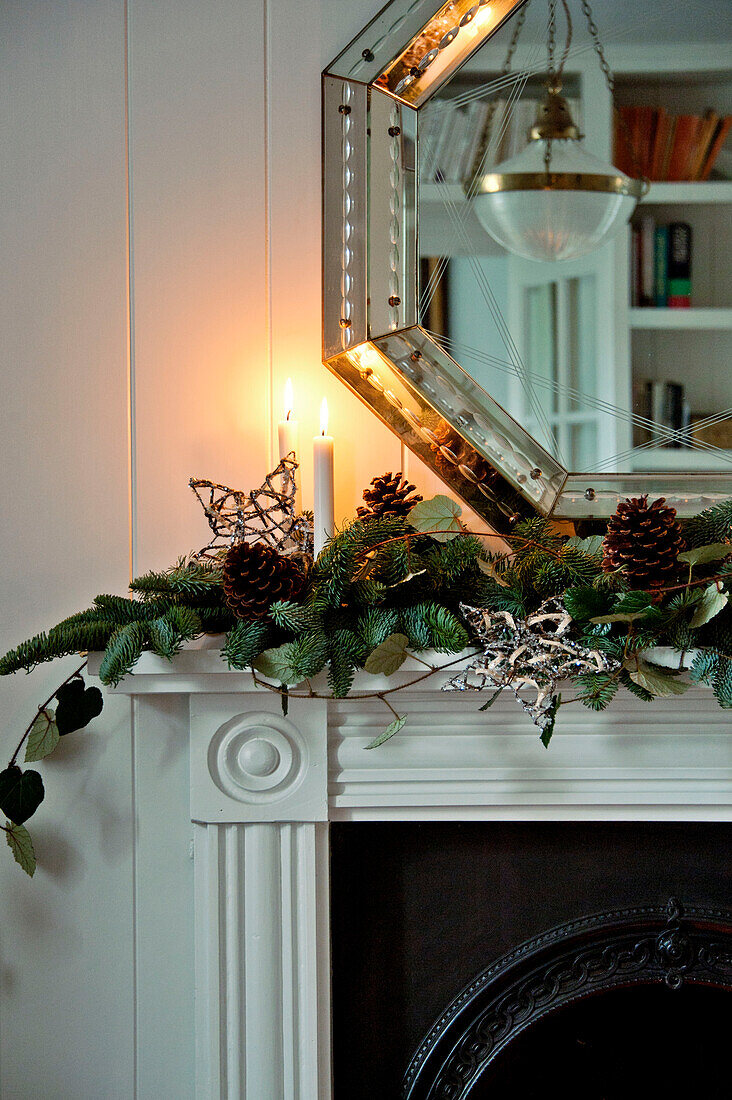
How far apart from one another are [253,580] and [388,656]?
5.6 inches

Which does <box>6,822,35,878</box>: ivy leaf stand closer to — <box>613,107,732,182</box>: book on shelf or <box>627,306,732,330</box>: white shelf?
<box>627,306,732,330</box>: white shelf

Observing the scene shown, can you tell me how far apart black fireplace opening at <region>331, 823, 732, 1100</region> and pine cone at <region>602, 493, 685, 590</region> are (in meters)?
0.34

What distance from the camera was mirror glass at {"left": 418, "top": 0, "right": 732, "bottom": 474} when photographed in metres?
0.99

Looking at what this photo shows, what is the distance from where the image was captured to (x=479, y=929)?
95 cm

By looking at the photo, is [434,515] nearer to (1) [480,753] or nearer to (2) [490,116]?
(1) [480,753]

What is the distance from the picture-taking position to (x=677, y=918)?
93 centimetres

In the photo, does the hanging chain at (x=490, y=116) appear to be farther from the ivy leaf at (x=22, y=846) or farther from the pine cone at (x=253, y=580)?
the ivy leaf at (x=22, y=846)

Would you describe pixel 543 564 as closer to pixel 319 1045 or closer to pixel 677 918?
pixel 677 918

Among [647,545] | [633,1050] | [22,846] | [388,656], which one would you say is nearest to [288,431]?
[388,656]

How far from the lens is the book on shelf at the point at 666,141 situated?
981 millimetres

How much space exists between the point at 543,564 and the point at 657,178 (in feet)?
1.69

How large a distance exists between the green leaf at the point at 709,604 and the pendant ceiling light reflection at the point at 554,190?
470mm

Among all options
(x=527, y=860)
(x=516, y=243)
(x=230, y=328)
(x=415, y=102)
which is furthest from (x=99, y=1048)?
(x=415, y=102)

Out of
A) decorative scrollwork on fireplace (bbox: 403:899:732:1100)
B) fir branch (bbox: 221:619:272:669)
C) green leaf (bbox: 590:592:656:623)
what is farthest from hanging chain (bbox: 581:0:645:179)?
decorative scrollwork on fireplace (bbox: 403:899:732:1100)
